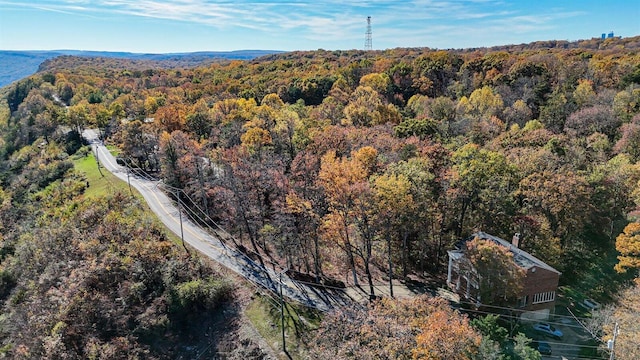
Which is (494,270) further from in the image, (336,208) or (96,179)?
(96,179)

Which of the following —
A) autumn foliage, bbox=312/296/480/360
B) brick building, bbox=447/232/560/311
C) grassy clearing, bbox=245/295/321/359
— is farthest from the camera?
brick building, bbox=447/232/560/311

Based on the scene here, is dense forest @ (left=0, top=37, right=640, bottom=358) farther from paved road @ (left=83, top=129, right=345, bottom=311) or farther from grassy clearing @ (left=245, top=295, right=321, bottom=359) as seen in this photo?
grassy clearing @ (left=245, top=295, right=321, bottom=359)

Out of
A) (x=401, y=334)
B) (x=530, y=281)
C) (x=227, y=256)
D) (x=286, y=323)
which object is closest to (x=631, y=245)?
(x=530, y=281)

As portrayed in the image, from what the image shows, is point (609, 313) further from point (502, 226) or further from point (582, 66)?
→ point (582, 66)

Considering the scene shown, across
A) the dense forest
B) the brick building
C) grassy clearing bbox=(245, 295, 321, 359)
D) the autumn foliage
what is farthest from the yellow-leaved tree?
grassy clearing bbox=(245, 295, 321, 359)

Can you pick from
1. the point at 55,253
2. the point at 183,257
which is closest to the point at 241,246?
the point at 183,257
